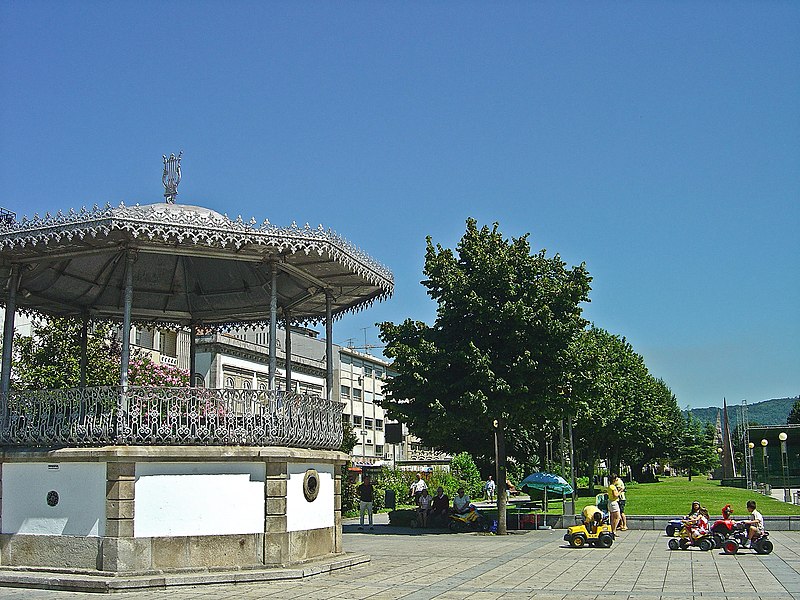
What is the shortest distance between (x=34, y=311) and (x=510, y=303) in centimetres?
1257

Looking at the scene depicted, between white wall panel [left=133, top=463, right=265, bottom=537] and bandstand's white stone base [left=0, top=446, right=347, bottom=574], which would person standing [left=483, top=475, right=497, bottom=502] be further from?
white wall panel [left=133, top=463, right=265, bottom=537]

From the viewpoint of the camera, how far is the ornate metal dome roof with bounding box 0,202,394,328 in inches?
604

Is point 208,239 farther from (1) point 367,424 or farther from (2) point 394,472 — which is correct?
(1) point 367,424

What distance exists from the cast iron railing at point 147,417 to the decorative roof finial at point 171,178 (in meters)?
4.70

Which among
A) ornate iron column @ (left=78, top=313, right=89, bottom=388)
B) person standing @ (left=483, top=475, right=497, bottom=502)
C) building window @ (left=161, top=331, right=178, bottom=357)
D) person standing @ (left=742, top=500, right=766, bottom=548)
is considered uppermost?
building window @ (left=161, top=331, right=178, bottom=357)

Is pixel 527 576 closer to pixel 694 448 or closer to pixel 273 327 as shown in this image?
pixel 273 327

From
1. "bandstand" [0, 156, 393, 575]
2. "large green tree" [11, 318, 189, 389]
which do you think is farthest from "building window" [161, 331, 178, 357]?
"bandstand" [0, 156, 393, 575]

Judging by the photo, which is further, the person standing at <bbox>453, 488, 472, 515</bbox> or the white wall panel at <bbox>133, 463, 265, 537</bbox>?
the person standing at <bbox>453, 488, 472, 515</bbox>

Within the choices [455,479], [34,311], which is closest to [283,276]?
[34,311]

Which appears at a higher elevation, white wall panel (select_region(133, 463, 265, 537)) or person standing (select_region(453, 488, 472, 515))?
white wall panel (select_region(133, 463, 265, 537))

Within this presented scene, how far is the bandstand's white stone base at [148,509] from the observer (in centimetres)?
1464

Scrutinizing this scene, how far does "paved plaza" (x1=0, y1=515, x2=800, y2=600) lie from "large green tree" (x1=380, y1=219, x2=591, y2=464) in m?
4.22

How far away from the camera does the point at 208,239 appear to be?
15.4 meters

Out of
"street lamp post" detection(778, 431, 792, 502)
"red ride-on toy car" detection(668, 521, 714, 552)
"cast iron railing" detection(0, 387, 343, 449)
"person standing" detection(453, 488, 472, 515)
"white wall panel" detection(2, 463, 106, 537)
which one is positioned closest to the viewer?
"white wall panel" detection(2, 463, 106, 537)
